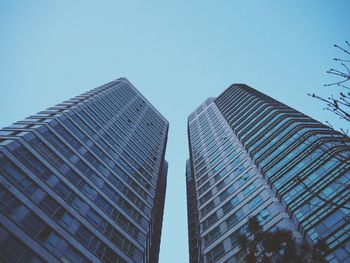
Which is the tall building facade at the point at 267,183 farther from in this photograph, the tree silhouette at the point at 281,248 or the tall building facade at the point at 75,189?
the tall building facade at the point at 75,189

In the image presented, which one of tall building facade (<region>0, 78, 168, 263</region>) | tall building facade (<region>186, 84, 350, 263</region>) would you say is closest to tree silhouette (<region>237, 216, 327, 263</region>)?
tall building facade (<region>186, 84, 350, 263</region>)

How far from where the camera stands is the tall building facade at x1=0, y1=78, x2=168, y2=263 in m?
20.2

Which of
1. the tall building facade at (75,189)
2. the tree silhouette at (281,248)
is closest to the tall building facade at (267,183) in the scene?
the tree silhouette at (281,248)

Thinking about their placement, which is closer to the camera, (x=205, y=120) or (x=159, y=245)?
(x=159, y=245)

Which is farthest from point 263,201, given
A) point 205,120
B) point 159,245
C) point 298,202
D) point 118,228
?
point 205,120

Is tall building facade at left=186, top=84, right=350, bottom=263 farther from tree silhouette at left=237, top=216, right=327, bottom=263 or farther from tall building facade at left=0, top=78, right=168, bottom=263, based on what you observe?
tall building facade at left=0, top=78, right=168, bottom=263

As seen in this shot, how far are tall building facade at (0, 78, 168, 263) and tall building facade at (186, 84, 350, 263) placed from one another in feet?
26.9

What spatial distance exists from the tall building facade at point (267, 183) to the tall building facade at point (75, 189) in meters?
8.20

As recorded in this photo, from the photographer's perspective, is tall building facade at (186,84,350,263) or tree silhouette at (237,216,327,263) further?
tall building facade at (186,84,350,263)

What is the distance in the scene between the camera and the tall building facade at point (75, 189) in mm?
20234

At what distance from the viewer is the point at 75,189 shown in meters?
27.1

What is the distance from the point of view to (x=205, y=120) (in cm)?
6925

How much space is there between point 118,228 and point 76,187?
20.2 feet

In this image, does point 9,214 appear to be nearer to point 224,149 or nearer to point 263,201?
point 263,201
